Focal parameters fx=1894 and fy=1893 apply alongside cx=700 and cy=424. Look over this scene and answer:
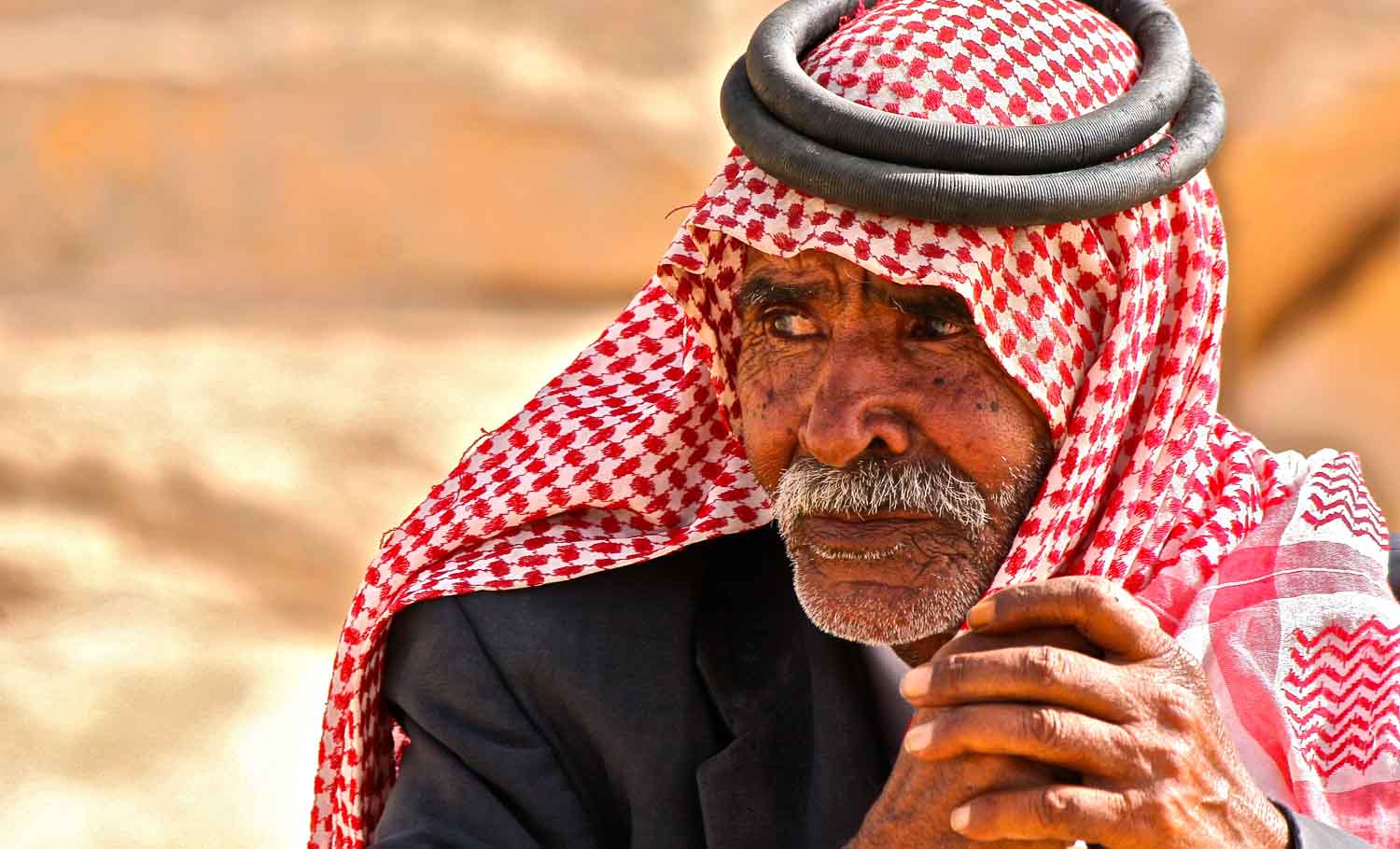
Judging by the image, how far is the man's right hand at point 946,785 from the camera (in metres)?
2.33

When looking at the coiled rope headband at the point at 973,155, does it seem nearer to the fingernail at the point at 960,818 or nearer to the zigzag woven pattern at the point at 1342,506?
the zigzag woven pattern at the point at 1342,506

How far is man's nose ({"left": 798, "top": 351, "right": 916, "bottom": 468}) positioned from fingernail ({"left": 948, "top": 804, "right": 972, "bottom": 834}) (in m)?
0.74

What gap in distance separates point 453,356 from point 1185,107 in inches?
149

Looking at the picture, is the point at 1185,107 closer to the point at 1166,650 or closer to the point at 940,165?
the point at 940,165

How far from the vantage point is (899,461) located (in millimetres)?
2957

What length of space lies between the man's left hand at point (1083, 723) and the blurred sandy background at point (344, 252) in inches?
149

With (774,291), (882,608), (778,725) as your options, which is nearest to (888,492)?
(882,608)

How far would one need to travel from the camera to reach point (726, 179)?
3.24 metres

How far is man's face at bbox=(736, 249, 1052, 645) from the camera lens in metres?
2.95

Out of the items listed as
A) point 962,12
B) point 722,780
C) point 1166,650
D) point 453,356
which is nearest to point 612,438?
point 722,780

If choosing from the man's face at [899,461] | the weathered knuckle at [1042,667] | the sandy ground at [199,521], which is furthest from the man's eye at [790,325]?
the sandy ground at [199,521]

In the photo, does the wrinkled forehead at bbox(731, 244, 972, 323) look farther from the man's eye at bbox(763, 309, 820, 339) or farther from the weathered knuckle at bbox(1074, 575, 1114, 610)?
the weathered knuckle at bbox(1074, 575, 1114, 610)

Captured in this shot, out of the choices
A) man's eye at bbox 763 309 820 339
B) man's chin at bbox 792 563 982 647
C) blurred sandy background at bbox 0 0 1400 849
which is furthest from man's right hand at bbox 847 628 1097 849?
blurred sandy background at bbox 0 0 1400 849

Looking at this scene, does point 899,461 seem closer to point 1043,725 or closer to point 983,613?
point 983,613
